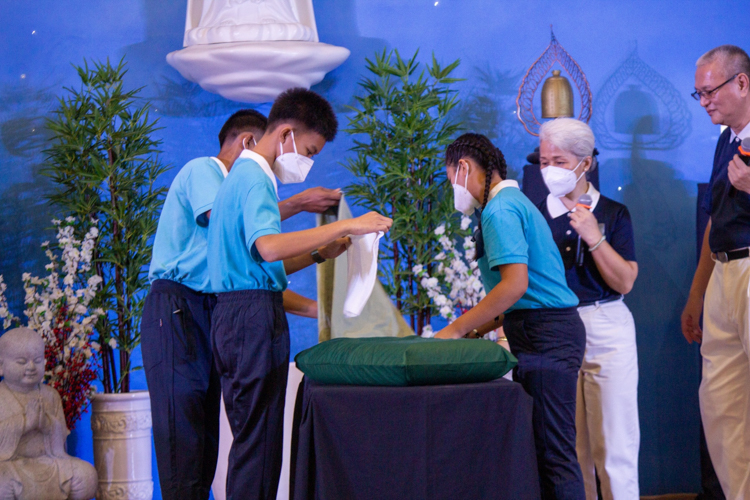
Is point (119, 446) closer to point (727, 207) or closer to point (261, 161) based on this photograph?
point (261, 161)

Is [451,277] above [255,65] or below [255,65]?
below

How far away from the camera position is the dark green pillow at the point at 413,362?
1.57 m

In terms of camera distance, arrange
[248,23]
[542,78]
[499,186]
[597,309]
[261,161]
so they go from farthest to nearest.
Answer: [542,78]
[248,23]
[597,309]
[499,186]
[261,161]

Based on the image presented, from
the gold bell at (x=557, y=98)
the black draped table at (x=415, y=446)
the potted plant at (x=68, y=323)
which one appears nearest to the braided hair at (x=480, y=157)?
the black draped table at (x=415, y=446)

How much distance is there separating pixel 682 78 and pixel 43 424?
11.8ft

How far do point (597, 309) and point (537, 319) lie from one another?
68 centimetres

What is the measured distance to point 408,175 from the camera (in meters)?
3.27

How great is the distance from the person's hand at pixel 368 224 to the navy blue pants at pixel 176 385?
698 millimetres

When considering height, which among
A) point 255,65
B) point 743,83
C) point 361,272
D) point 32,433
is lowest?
point 32,433

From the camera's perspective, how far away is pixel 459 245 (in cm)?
370

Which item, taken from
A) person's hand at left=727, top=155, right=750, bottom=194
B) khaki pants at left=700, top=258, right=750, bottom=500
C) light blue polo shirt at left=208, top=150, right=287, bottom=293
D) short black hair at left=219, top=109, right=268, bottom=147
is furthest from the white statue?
khaki pants at left=700, top=258, right=750, bottom=500

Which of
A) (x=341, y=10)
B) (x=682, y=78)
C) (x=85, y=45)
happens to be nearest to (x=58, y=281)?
(x=85, y=45)

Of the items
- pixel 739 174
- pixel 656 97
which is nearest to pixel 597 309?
pixel 739 174

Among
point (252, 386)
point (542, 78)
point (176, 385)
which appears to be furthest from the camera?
point (542, 78)
